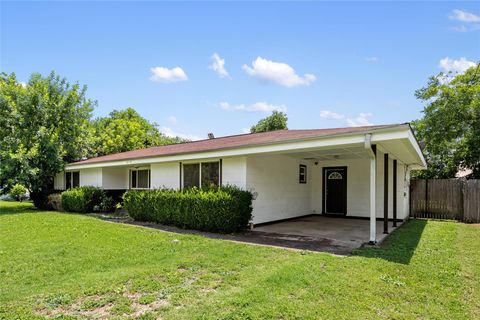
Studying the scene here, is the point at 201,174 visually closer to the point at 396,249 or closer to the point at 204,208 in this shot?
the point at 204,208

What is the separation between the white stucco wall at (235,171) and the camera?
9.58m

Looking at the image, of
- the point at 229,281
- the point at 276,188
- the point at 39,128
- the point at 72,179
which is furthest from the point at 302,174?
the point at 39,128

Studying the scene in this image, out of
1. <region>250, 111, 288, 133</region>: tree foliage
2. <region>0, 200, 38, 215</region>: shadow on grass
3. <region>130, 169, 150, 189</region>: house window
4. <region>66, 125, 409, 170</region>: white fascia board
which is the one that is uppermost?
<region>250, 111, 288, 133</region>: tree foliage

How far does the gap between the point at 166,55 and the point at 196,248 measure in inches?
355

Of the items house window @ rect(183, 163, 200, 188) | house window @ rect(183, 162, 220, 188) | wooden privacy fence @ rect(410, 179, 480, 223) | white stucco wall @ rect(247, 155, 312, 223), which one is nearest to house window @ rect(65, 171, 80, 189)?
house window @ rect(183, 163, 200, 188)

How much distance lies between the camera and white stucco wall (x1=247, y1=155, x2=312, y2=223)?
32.8ft

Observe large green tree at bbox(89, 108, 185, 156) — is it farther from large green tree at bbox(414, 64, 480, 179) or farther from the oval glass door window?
large green tree at bbox(414, 64, 480, 179)

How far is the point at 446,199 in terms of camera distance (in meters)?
13.0

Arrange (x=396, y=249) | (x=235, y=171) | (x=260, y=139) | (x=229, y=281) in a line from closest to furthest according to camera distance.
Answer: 1. (x=229, y=281)
2. (x=396, y=249)
3. (x=235, y=171)
4. (x=260, y=139)

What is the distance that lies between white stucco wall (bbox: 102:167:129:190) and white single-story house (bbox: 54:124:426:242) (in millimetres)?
27

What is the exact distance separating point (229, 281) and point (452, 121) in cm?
2065

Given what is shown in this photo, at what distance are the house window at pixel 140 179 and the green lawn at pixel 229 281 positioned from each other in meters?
7.06

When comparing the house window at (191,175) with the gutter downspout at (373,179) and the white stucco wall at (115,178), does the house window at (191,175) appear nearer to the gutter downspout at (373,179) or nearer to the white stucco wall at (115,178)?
the white stucco wall at (115,178)

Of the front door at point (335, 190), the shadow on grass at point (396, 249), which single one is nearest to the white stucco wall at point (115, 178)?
the front door at point (335, 190)
